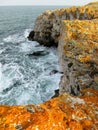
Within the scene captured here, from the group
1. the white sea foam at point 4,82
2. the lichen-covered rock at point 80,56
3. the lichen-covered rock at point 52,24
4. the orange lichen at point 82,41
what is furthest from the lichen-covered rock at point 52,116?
the lichen-covered rock at point 52,24

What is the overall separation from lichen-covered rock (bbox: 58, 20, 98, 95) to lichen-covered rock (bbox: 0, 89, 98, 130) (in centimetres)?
345

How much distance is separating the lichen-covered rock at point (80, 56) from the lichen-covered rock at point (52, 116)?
3446 millimetres

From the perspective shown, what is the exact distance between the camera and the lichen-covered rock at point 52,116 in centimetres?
731

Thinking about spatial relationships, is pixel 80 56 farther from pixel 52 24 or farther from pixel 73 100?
pixel 52 24

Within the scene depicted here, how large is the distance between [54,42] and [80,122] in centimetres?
4340

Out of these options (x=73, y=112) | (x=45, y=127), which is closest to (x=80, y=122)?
(x=73, y=112)

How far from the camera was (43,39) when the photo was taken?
52344mm

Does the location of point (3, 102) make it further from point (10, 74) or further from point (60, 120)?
point (60, 120)

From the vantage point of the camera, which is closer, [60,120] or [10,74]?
[60,120]

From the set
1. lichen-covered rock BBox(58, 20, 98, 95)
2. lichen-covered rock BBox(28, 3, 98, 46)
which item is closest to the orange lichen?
lichen-covered rock BBox(58, 20, 98, 95)

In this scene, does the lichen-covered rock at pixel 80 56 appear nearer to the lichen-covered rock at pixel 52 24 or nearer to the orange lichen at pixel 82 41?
the orange lichen at pixel 82 41

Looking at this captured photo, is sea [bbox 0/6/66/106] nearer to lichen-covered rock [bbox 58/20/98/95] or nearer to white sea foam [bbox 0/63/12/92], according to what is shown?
white sea foam [bbox 0/63/12/92]

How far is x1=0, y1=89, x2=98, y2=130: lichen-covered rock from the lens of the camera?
7312 millimetres

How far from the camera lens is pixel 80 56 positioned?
558 inches
